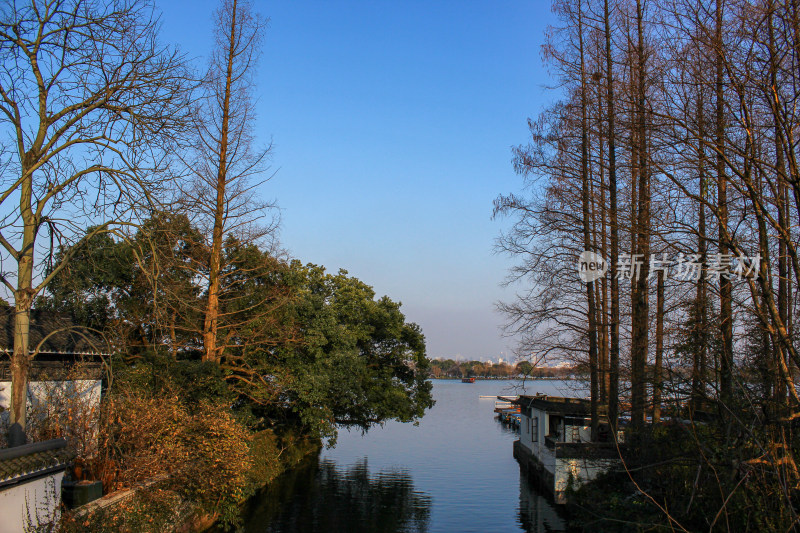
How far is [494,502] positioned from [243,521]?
8614 mm

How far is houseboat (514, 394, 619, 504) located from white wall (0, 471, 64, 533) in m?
9.31

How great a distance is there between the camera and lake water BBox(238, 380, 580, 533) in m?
17.3

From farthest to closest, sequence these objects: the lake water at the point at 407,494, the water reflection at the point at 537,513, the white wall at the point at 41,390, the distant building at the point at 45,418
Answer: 1. the lake water at the point at 407,494
2. the water reflection at the point at 537,513
3. the white wall at the point at 41,390
4. the distant building at the point at 45,418

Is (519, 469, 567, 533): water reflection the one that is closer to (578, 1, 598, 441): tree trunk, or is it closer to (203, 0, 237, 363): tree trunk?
(578, 1, 598, 441): tree trunk

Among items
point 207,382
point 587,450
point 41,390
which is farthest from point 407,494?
point 41,390

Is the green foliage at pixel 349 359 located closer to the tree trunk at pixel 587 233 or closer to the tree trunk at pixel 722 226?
the tree trunk at pixel 587 233

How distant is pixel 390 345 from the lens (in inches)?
1125

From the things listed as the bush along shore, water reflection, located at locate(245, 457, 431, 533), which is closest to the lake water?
water reflection, located at locate(245, 457, 431, 533)

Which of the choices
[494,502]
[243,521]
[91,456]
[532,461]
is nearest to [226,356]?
[243,521]

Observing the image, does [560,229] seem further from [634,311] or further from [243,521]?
[243,521]

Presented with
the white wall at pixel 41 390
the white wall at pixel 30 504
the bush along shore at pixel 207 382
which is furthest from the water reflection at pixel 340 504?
the white wall at pixel 30 504

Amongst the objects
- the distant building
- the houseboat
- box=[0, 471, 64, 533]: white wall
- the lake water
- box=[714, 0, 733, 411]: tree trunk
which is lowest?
the lake water

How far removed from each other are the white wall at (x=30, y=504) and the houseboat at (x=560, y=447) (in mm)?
9310

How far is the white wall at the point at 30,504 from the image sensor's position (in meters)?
7.41
